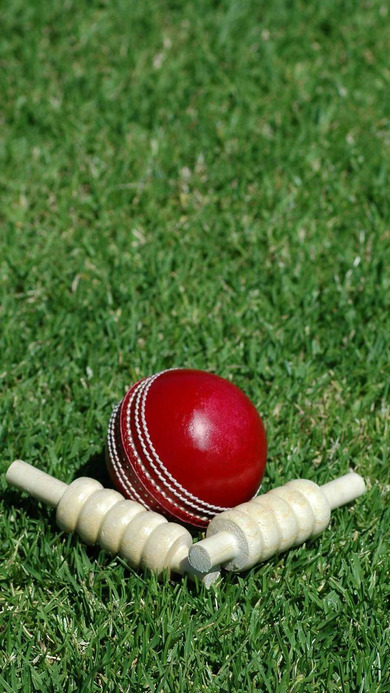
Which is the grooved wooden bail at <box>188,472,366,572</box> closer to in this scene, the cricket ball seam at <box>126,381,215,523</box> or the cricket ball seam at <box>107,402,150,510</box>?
the cricket ball seam at <box>126,381,215,523</box>

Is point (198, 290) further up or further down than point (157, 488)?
further down

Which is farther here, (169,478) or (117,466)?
(117,466)

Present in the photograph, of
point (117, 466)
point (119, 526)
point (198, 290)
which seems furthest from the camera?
point (198, 290)

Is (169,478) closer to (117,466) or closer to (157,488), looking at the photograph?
(157,488)

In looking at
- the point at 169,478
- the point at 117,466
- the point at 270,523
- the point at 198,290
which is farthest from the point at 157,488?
the point at 198,290

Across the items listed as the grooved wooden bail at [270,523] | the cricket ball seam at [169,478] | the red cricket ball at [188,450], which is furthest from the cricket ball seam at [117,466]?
the grooved wooden bail at [270,523]

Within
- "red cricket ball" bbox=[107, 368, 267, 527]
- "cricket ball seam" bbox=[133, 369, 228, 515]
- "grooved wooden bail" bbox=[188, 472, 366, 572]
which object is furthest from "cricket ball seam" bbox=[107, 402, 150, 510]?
"grooved wooden bail" bbox=[188, 472, 366, 572]

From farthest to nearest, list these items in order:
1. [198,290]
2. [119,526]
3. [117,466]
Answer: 1. [198,290]
2. [117,466]
3. [119,526]
